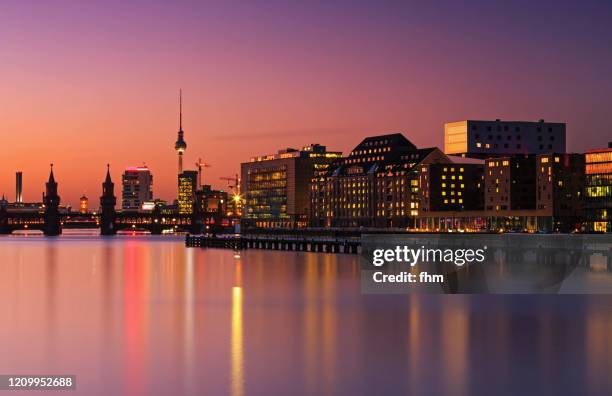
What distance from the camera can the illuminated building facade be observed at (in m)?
177

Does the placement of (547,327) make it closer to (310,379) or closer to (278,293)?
(310,379)

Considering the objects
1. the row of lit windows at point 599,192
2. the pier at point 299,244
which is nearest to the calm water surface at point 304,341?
the pier at point 299,244

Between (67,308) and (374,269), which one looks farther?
(374,269)

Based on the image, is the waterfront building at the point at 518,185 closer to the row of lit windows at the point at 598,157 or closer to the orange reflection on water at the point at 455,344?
the row of lit windows at the point at 598,157

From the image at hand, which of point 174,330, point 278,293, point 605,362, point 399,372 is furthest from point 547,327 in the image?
point 278,293

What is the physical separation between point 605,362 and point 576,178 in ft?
480

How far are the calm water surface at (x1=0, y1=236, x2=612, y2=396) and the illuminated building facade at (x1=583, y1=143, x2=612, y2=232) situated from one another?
10644cm

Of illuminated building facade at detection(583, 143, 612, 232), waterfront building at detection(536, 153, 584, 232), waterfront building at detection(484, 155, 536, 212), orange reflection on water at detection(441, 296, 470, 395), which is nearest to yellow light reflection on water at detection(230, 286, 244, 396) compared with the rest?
orange reflection on water at detection(441, 296, 470, 395)

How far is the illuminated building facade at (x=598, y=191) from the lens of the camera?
17675cm

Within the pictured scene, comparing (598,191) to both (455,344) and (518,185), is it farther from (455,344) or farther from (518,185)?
(455,344)

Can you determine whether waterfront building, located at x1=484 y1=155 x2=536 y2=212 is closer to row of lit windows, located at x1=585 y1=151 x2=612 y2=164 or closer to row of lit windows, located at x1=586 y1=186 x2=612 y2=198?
row of lit windows, located at x1=585 y1=151 x2=612 y2=164

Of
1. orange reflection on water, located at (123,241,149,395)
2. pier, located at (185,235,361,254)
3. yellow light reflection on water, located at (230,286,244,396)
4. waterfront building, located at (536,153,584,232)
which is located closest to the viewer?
yellow light reflection on water, located at (230,286,244,396)

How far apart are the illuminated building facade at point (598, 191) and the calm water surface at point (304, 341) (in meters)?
106

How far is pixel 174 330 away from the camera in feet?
183
